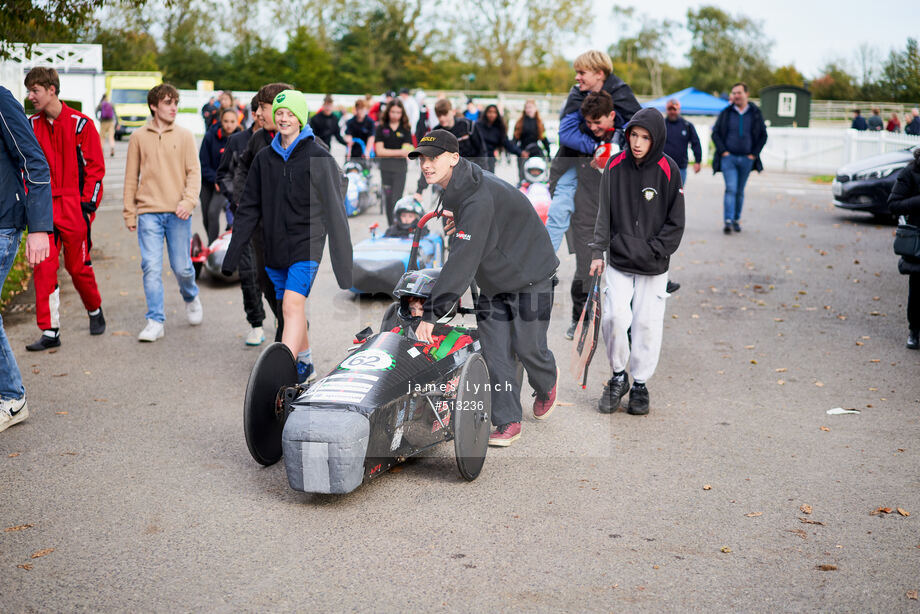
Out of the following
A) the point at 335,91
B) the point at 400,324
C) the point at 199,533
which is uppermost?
the point at 335,91

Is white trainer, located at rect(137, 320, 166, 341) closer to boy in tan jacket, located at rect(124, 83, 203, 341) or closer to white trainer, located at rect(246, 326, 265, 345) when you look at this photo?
boy in tan jacket, located at rect(124, 83, 203, 341)

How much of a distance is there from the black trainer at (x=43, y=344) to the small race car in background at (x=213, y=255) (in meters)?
2.65

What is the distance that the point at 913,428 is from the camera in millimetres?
6148

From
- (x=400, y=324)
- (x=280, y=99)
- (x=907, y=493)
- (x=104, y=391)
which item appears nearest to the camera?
(x=907, y=493)

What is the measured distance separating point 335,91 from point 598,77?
2310 inches

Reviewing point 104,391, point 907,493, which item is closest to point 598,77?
point 907,493

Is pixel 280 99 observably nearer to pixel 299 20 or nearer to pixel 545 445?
pixel 545 445

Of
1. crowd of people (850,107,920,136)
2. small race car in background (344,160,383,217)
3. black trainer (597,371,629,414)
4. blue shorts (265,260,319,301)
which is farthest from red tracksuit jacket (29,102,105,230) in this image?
crowd of people (850,107,920,136)

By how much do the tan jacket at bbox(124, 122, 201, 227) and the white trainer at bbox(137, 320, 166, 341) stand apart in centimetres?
94

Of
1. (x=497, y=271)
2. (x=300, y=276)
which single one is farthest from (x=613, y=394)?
(x=300, y=276)

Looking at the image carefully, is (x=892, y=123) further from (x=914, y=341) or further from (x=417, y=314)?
(x=417, y=314)

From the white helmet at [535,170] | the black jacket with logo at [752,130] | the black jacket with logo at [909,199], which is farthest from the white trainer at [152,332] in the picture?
the black jacket with logo at [752,130]

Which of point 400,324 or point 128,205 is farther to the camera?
point 128,205

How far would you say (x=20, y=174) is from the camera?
19.2 feet
